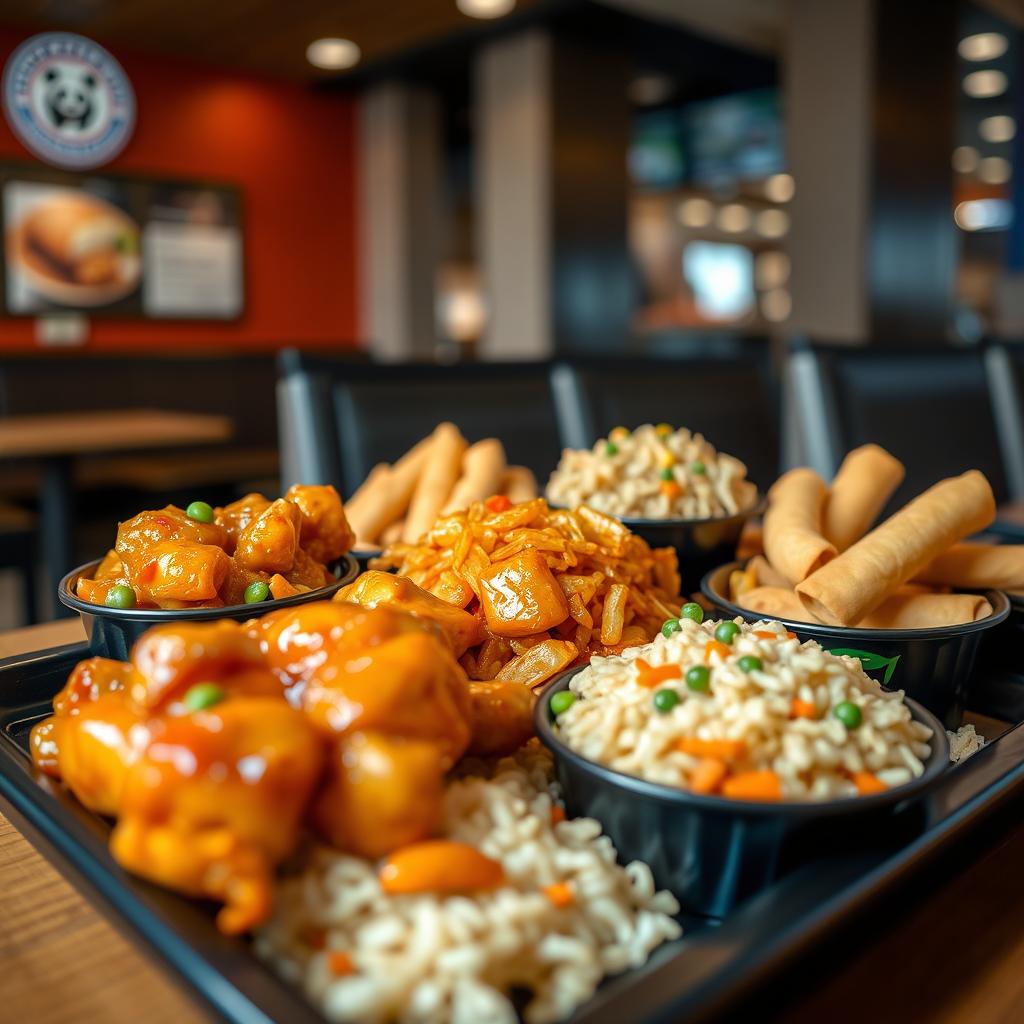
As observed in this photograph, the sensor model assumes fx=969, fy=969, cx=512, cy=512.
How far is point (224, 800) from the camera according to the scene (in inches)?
18.6

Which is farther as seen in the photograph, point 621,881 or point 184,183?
point 184,183

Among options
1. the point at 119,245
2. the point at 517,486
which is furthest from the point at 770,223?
the point at 517,486

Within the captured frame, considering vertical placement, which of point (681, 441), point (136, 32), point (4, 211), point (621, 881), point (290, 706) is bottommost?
point (621, 881)

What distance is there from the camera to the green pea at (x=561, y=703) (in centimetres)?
65

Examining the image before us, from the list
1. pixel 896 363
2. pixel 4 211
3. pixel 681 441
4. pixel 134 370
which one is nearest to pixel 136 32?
pixel 4 211

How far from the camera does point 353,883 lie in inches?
20.1

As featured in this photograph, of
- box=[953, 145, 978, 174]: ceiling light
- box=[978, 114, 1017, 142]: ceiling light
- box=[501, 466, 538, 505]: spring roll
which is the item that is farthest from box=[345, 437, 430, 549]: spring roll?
box=[953, 145, 978, 174]: ceiling light

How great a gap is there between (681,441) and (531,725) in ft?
2.07

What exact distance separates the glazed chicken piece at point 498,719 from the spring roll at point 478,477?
1.68 ft

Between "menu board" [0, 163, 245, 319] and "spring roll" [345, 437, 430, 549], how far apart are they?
5200mm

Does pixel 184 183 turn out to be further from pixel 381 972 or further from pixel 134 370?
pixel 381 972

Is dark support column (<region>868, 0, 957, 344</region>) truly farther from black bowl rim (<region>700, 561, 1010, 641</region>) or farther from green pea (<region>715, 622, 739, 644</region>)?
green pea (<region>715, 622, 739, 644</region>)

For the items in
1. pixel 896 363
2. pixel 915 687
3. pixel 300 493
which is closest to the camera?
pixel 915 687

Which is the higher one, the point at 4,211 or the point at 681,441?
the point at 4,211
